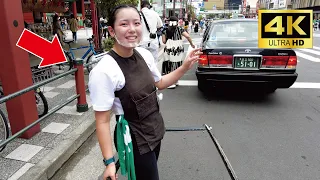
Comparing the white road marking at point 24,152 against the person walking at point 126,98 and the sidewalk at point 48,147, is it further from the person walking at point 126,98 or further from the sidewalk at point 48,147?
the person walking at point 126,98

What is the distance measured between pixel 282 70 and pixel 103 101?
3922mm

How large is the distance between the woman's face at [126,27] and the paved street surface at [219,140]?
1720mm

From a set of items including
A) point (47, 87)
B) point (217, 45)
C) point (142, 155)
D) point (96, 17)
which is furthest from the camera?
point (96, 17)

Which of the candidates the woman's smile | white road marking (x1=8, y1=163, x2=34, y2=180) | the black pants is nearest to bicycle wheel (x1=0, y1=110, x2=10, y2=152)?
white road marking (x1=8, y1=163, x2=34, y2=180)

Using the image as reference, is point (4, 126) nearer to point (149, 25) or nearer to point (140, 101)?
point (140, 101)

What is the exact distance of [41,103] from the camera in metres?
4.16

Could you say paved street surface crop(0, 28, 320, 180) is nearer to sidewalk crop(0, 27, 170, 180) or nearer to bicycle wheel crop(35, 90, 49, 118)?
sidewalk crop(0, 27, 170, 180)

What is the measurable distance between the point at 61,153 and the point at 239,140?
87.7 inches

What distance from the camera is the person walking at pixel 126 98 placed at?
1.43 meters

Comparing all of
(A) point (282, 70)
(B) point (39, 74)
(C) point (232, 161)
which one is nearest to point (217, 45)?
(A) point (282, 70)

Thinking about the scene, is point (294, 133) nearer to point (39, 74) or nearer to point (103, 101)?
point (103, 101)

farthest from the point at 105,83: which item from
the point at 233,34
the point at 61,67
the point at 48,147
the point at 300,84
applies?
the point at 61,67

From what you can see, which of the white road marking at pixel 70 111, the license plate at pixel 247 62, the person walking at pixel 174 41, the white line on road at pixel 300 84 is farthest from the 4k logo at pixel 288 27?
the white road marking at pixel 70 111

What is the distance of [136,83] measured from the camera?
1.49 metres
